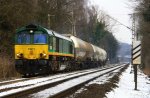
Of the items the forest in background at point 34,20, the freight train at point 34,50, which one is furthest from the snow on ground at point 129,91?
the forest in background at point 34,20

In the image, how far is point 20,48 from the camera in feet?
103

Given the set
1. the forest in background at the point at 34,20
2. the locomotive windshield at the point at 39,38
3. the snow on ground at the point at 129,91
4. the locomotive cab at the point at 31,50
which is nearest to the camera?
the snow on ground at the point at 129,91

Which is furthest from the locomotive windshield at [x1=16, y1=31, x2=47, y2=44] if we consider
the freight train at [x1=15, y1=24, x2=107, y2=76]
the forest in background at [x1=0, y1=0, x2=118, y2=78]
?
the forest in background at [x1=0, y1=0, x2=118, y2=78]

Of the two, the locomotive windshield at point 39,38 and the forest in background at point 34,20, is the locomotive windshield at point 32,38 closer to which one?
the locomotive windshield at point 39,38

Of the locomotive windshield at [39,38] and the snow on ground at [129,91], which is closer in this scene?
the snow on ground at [129,91]

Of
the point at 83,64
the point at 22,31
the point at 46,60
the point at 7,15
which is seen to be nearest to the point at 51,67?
the point at 46,60

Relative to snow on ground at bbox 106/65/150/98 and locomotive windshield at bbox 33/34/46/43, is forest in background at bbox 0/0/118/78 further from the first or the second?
snow on ground at bbox 106/65/150/98

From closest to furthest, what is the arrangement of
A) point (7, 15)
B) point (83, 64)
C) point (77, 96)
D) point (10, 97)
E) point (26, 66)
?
1. point (10, 97)
2. point (77, 96)
3. point (26, 66)
4. point (7, 15)
5. point (83, 64)

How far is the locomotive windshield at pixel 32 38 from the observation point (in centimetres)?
3148

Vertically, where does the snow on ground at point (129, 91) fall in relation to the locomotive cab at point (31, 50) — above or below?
below

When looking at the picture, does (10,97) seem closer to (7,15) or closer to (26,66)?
(26,66)

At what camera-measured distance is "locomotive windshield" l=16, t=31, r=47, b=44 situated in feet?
103

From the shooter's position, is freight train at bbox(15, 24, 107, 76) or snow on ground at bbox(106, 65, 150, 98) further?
freight train at bbox(15, 24, 107, 76)

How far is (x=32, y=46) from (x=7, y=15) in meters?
7.62
